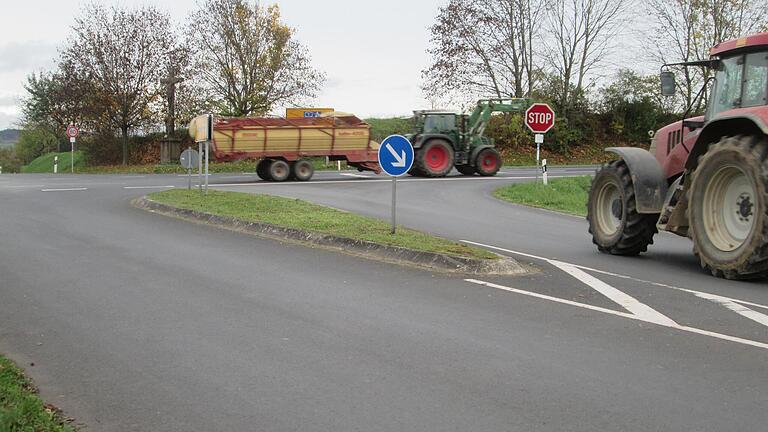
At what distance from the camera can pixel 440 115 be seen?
33.0 m

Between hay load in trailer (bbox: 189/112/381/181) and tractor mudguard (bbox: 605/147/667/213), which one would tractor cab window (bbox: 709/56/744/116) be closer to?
tractor mudguard (bbox: 605/147/667/213)

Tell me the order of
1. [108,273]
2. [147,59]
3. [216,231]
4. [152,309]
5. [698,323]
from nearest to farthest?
[698,323] → [152,309] → [108,273] → [216,231] → [147,59]

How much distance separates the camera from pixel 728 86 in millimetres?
10102

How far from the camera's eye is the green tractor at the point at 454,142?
32500 mm

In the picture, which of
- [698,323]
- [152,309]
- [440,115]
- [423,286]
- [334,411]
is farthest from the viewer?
[440,115]

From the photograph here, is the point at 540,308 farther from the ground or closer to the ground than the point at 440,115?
closer to the ground

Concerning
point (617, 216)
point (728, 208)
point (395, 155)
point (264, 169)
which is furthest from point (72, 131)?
point (728, 208)

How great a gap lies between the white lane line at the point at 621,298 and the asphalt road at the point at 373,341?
5 cm

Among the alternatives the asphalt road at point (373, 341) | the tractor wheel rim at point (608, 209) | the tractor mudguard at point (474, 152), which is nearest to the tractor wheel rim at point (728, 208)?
the asphalt road at point (373, 341)

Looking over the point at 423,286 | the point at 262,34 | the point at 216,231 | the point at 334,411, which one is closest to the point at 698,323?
the point at 423,286

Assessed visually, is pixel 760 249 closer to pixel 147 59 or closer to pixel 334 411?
pixel 334 411

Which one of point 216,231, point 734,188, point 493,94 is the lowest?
point 216,231

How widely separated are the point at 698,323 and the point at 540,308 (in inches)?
53.7

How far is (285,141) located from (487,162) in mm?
8358
